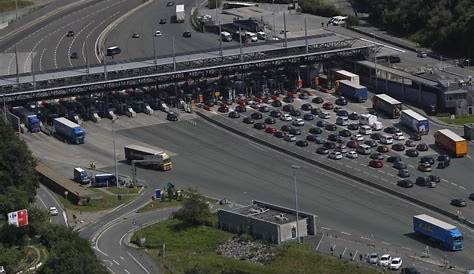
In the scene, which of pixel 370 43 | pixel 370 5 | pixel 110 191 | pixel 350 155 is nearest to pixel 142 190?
pixel 110 191

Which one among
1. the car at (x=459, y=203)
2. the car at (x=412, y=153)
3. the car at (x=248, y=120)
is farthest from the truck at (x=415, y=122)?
the car at (x=459, y=203)

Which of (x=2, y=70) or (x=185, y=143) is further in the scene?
(x=2, y=70)

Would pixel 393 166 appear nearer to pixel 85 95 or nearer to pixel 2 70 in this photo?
pixel 85 95

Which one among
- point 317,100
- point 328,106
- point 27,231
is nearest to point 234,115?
point 317,100

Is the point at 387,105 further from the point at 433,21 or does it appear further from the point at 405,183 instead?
the point at 433,21

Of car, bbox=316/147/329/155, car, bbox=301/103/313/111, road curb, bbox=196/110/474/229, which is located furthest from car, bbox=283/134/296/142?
car, bbox=301/103/313/111

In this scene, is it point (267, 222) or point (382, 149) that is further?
point (382, 149)
